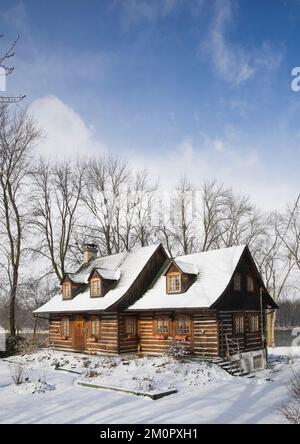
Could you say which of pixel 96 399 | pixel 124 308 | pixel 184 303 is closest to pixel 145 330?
pixel 124 308

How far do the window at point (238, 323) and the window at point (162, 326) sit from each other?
4.19m

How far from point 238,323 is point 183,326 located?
11.8ft

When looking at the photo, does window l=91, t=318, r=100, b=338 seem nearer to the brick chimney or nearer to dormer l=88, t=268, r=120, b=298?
dormer l=88, t=268, r=120, b=298

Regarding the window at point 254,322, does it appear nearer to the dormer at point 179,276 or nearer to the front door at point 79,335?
the dormer at point 179,276

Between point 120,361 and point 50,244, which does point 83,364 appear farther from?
point 50,244

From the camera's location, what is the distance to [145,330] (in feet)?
85.4

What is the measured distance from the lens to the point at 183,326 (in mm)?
24109

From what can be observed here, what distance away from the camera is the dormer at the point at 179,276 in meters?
24.9

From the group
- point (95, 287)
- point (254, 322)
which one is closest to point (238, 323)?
point (254, 322)

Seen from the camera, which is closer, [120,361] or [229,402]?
[229,402]

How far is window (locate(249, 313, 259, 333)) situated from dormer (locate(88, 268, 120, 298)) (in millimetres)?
9760
